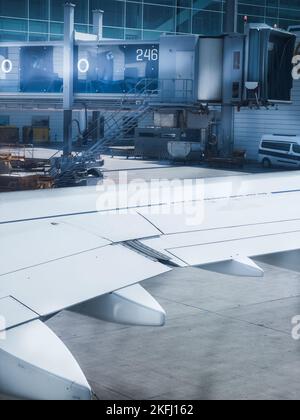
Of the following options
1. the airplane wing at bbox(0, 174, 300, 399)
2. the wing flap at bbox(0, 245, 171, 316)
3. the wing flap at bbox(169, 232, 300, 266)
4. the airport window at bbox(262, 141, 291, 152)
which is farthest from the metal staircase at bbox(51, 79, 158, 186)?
the wing flap at bbox(0, 245, 171, 316)

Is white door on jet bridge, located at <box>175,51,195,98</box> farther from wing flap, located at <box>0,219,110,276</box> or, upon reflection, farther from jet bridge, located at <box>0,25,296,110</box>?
wing flap, located at <box>0,219,110,276</box>

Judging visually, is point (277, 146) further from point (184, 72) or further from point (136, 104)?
point (184, 72)

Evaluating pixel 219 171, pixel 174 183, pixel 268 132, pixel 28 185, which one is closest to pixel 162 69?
pixel 28 185

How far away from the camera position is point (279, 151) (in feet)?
146

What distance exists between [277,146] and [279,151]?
1.33 feet

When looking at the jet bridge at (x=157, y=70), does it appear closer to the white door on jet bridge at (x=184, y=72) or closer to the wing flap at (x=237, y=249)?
the white door on jet bridge at (x=184, y=72)

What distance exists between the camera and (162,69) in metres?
30.7

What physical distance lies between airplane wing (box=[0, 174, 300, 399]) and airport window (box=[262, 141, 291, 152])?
37.1 m

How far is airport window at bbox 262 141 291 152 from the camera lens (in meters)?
43.8

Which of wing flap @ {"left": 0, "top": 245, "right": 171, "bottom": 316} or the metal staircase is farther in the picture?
the metal staircase

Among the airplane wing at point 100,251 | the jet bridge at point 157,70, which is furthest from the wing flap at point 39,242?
the jet bridge at point 157,70

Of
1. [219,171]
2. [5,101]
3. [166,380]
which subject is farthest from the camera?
[219,171]

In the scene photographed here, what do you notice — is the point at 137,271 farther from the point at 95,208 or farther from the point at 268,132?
the point at 268,132
